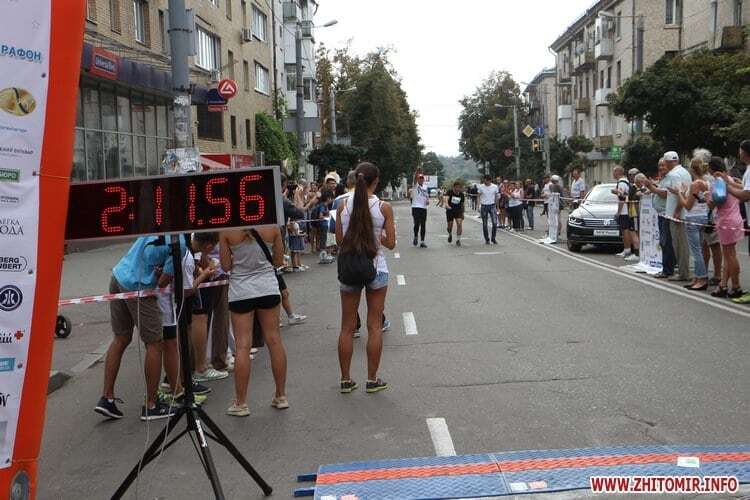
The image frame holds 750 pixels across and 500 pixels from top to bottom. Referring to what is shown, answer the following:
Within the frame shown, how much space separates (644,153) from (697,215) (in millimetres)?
24476

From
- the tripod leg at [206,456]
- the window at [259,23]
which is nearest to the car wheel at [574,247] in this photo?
the tripod leg at [206,456]

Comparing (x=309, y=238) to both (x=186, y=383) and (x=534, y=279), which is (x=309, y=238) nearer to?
(x=534, y=279)

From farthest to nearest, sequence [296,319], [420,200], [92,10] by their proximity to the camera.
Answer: [92,10]
[420,200]
[296,319]

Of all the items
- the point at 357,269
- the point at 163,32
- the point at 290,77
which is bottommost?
the point at 357,269

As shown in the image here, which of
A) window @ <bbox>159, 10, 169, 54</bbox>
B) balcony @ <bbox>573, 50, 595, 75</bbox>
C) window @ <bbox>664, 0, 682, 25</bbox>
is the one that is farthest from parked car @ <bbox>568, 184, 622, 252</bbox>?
balcony @ <bbox>573, 50, 595, 75</bbox>

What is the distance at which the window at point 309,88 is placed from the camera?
6253 cm

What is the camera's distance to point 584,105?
63.5 m

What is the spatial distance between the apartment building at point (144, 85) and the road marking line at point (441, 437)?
1053cm

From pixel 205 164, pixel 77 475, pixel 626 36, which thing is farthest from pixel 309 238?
pixel 626 36

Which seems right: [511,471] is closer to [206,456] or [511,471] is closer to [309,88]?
[206,456]

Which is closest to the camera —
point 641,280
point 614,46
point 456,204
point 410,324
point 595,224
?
point 410,324

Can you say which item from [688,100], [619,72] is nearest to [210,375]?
[688,100]

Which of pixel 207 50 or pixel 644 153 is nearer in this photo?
pixel 644 153

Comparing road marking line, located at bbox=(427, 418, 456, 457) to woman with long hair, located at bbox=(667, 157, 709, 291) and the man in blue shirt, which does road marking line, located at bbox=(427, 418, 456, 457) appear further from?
woman with long hair, located at bbox=(667, 157, 709, 291)
